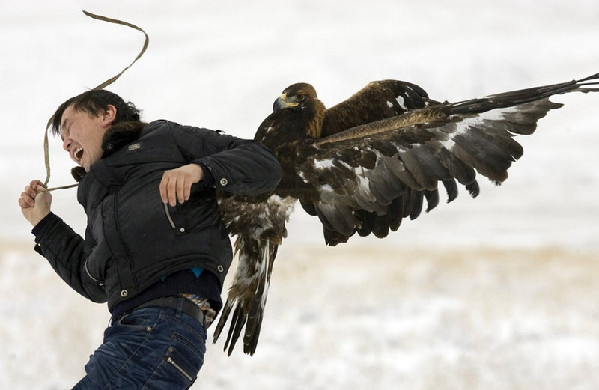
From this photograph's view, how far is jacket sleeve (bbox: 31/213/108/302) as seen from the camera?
334cm

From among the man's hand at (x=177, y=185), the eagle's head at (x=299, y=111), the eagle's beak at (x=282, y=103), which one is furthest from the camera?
the eagle's beak at (x=282, y=103)

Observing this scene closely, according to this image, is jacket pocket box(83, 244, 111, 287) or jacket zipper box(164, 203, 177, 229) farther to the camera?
jacket pocket box(83, 244, 111, 287)

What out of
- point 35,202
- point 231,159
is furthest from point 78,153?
point 231,159

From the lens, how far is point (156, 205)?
119 inches

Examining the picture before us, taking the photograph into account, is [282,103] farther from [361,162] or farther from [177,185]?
[177,185]

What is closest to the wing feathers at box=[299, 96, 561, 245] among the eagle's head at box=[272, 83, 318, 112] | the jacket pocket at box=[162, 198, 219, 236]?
the eagle's head at box=[272, 83, 318, 112]

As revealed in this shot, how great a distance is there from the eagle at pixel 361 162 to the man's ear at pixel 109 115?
36.6 inches

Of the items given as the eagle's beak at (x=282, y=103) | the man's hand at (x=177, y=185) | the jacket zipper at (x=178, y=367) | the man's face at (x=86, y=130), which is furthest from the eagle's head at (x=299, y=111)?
the jacket zipper at (x=178, y=367)

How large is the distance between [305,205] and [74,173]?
1.12m

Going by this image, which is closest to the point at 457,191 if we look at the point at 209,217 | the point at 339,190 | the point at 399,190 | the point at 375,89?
the point at 399,190

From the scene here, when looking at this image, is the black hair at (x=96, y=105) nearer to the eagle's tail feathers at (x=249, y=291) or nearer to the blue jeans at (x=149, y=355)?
the blue jeans at (x=149, y=355)

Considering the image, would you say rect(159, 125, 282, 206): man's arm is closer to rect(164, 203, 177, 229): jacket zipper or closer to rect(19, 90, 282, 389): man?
rect(19, 90, 282, 389): man

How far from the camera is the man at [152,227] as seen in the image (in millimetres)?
2869

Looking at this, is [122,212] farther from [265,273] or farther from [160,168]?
[265,273]
